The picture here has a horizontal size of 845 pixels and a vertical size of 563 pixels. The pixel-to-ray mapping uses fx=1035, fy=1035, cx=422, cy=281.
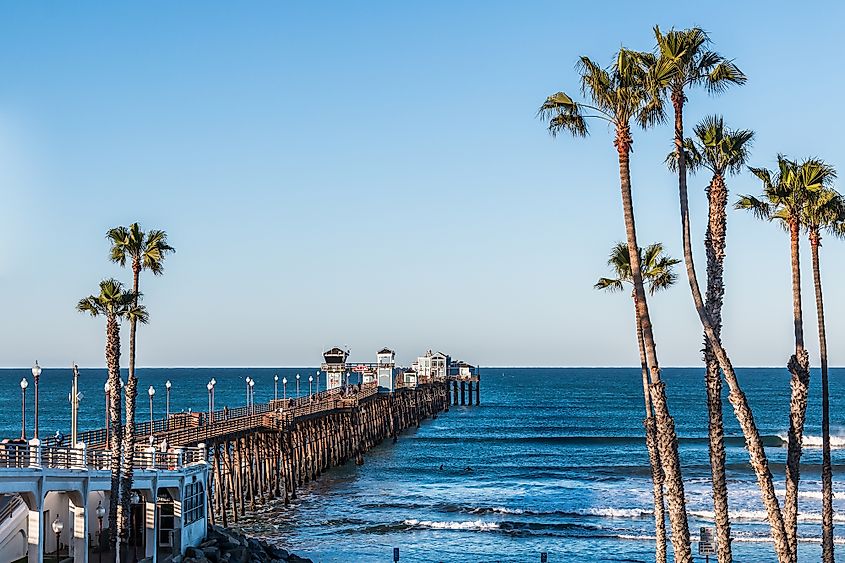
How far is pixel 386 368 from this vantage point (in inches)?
4245

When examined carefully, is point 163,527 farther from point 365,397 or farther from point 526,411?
point 526,411

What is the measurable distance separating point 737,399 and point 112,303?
17.6 metres

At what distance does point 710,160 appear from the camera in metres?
23.1

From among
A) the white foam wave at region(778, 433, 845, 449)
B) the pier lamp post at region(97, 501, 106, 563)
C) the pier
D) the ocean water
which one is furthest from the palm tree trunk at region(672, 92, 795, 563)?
the white foam wave at region(778, 433, 845, 449)

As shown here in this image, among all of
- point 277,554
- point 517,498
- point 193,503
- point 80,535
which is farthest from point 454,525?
point 80,535

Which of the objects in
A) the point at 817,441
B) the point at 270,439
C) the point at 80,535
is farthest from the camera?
the point at 817,441

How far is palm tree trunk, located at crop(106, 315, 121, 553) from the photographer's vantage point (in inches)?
1099

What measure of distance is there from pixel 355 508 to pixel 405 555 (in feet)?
37.8

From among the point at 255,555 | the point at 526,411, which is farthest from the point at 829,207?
the point at 526,411

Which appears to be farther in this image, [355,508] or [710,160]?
[355,508]

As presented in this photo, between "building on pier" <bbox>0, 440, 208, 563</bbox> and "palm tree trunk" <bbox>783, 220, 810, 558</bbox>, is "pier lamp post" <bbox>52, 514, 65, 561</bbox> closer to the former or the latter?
"building on pier" <bbox>0, 440, 208, 563</bbox>

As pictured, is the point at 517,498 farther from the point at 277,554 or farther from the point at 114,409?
the point at 114,409

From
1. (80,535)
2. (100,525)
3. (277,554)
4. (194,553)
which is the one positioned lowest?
(277,554)

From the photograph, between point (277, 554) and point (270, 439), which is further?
point (270, 439)
